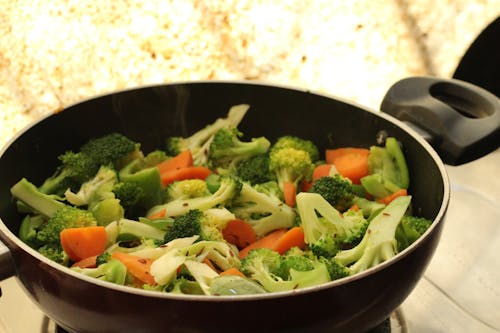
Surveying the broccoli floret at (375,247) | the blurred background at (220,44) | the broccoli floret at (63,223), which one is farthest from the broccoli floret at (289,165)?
the blurred background at (220,44)

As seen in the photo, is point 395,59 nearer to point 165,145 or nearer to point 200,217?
point 165,145

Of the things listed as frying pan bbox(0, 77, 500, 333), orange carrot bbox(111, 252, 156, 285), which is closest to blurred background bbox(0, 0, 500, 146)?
frying pan bbox(0, 77, 500, 333)

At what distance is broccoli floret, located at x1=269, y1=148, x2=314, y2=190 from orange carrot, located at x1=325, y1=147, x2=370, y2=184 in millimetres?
69

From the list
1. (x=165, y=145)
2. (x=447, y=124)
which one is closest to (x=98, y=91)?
(x=165, y=145)

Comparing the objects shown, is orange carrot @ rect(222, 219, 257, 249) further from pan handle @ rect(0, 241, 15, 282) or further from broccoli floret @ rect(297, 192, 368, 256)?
pan handle @ rect(0, 241, 15, 282)

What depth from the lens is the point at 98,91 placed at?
70.6 inches

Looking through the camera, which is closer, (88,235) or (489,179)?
(88,235)

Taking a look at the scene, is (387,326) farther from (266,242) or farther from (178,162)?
(178,162)

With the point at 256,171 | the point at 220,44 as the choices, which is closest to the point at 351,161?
the point at 256,171

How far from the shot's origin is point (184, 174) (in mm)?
1298

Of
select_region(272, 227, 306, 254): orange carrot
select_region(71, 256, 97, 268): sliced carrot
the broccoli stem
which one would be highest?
the broccoli stem

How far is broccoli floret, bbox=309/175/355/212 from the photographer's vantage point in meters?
1.17

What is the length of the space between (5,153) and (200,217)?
14.5 inches

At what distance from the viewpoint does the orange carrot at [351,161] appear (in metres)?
1.29
